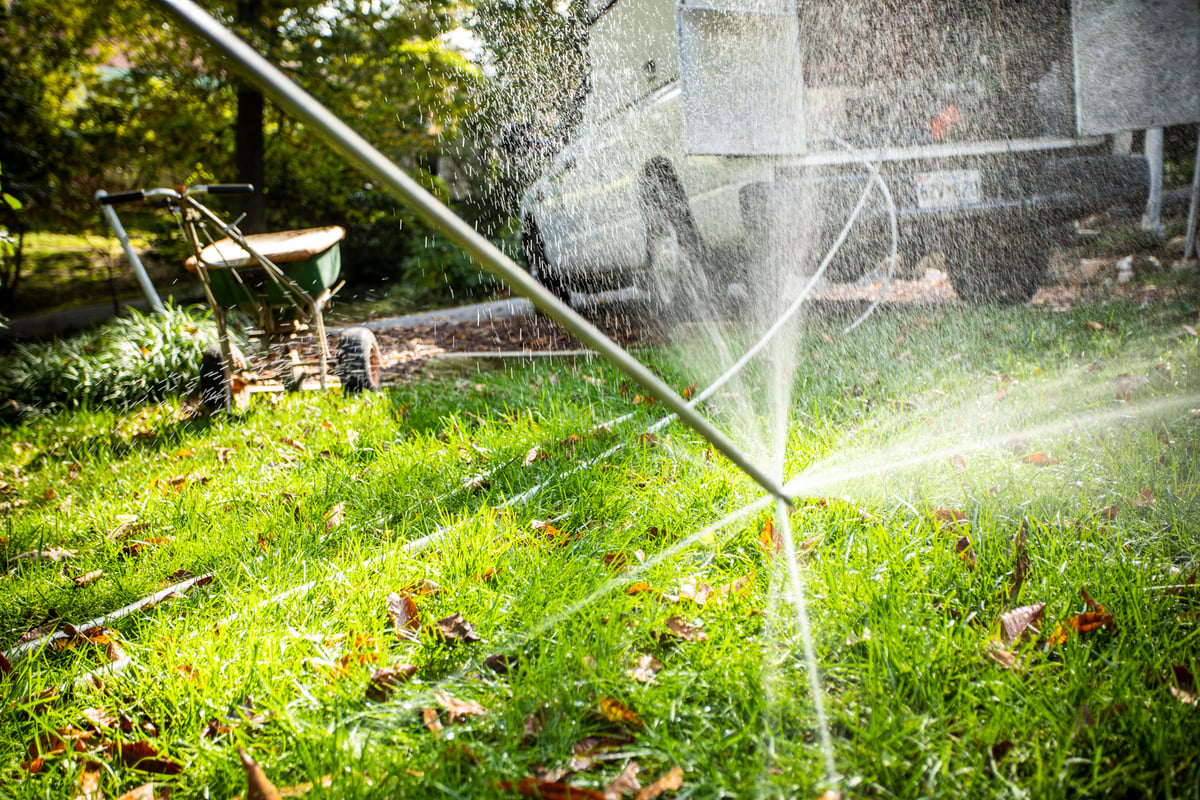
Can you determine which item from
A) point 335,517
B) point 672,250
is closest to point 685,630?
point 335,517

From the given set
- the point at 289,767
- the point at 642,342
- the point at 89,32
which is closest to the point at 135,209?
the point at 89,32

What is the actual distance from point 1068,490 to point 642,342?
3.19m

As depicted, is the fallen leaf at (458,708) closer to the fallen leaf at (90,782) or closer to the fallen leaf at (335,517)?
the fallen leaf at (90,782)

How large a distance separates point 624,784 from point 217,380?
3.84m

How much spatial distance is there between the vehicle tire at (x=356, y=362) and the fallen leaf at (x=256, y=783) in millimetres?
3105

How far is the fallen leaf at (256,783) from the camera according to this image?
4.42 ft

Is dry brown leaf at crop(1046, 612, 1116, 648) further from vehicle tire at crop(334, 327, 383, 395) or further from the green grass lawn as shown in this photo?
vehicle tire at crop(334, 327, 383, 395)

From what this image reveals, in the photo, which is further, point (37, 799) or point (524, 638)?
point (524, 638)

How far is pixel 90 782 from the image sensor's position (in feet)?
4.84

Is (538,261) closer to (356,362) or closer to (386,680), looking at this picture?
(356,362)

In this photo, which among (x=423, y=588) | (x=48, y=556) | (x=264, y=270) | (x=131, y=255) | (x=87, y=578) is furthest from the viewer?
(x=131, y=255)

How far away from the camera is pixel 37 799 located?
1.43 m

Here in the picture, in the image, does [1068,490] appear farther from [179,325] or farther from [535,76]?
[535,76]

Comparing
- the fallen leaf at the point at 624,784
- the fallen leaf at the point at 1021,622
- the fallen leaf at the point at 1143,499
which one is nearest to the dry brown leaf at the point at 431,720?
the fallen leaf at the point at 624,784
